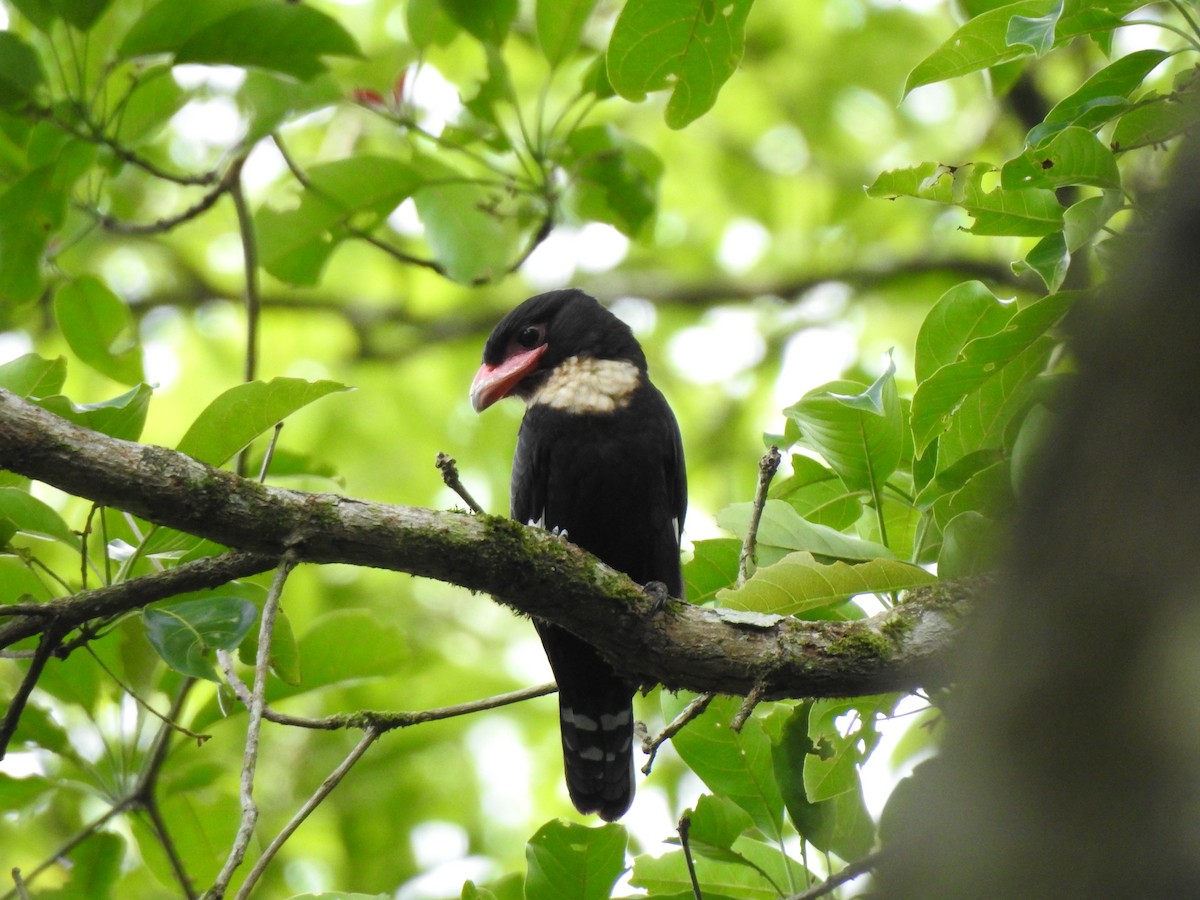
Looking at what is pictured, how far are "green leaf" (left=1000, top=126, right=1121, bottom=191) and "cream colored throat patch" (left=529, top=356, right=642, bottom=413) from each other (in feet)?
5.72

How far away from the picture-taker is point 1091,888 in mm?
848

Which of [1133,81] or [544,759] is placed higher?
[544,759]

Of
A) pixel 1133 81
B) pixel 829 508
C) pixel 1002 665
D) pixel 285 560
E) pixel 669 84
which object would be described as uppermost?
pixel 669 84

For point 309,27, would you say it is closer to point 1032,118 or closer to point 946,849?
point 946,849

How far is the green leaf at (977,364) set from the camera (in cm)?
252

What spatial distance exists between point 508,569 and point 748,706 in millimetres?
562

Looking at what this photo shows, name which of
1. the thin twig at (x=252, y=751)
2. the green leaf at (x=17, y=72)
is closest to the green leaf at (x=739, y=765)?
the thin twig at (x=252, y=751)

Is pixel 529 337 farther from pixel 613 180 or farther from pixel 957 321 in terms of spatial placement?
pixel 957 321

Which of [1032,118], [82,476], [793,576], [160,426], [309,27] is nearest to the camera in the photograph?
[82,476]

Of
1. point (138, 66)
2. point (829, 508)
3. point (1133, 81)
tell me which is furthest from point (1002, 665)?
point (138, 66)

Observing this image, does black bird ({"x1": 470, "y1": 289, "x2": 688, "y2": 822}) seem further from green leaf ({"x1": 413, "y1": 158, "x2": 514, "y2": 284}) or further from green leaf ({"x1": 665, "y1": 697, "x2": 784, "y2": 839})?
green leaf ({"x1": 665, "y1": 697, "x2": 784, "y2": 839})

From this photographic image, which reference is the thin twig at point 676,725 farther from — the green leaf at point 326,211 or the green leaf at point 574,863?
the green leaf at point 326,211

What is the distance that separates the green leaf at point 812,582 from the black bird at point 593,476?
117cm

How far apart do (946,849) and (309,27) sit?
11.4 feet
